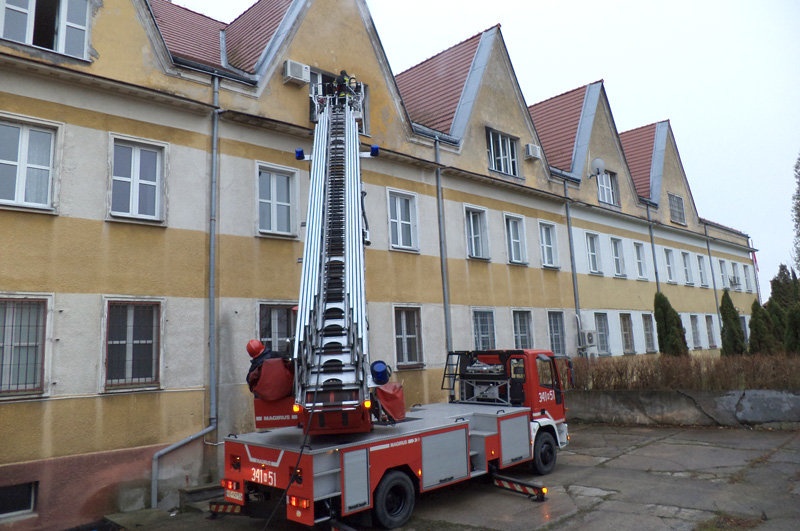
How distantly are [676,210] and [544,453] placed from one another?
23.2 metres

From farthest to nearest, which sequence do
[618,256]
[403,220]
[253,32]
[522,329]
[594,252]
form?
[618,256] → [594,252] → [522,329] → [403,220] → [253,32]

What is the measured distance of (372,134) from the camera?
1498 cm

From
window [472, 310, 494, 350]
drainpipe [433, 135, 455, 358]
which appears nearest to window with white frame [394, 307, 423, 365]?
drainpipe [433, 135, 455, 358]

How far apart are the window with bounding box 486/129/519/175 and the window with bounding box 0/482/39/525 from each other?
579 inches

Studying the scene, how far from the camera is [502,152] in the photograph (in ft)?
63.7

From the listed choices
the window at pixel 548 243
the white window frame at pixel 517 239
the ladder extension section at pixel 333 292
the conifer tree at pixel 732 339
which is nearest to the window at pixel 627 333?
the conifer tree at pixel 732 339

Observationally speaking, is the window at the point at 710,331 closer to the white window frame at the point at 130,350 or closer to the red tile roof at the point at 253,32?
the red tile roof at the point at 253,32

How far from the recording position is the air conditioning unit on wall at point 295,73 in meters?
13.1

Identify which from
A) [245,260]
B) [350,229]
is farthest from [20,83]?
[350,229]

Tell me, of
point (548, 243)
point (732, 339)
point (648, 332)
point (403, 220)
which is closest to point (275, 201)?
point (403, 220)

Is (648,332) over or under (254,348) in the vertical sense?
over

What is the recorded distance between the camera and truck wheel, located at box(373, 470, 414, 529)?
7602mm

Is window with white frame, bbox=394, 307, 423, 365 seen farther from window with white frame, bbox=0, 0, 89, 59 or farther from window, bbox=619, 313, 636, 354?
window, bbox=619, 313, 636, 354

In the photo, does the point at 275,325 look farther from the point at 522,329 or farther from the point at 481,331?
the point at 522,329
